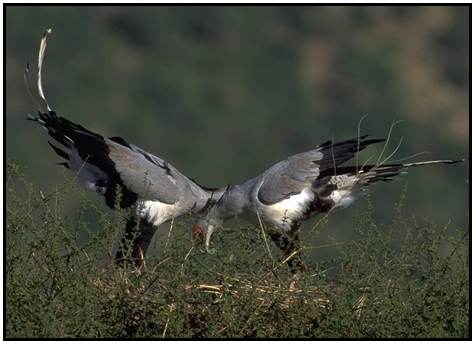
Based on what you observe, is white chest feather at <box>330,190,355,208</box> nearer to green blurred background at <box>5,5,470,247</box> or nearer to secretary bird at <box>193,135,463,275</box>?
secretary bird at <box>193,135,463,275</box>

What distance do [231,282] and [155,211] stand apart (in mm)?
2165

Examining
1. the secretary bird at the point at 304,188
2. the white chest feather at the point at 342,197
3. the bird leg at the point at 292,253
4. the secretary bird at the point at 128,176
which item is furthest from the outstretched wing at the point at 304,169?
the bird leg at the point at 292,253

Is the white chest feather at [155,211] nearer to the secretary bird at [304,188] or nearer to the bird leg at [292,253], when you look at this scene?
the secretary bird at [304,188]

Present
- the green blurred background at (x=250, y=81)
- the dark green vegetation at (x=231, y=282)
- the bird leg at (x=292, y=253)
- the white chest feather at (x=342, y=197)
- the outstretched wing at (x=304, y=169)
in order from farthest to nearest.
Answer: the green blurred background at (x=250, y=81), the white chest feather at (x=342, y=197), the outstretched wing at (x=304, y=169), the bird leg at (x=292, y=253), the dark green vegetation at (x=231, y=282)

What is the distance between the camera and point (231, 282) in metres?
6.85

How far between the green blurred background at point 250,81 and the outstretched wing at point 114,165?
1255cm

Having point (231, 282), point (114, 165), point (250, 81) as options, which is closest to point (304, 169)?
point (114, 165)

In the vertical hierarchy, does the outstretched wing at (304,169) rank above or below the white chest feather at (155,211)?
above

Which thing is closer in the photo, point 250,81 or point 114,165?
point 114,165

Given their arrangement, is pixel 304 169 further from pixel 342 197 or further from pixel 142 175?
pixel 142 175

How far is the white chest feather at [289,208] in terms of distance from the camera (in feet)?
28.9

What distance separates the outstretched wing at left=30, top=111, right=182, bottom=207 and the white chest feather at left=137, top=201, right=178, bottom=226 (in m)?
0.04

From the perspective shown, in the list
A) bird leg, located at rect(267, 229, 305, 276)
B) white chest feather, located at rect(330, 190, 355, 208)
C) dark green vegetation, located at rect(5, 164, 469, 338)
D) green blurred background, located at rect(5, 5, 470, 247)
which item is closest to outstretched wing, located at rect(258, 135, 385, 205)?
white chest feather, located at rect(330, 190, 355, 208)

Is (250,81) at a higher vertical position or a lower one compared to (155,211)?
lower
